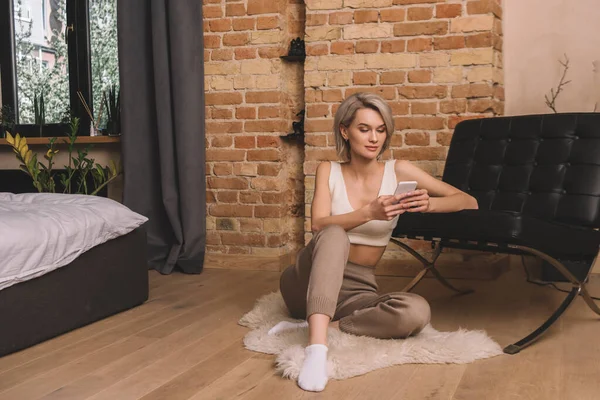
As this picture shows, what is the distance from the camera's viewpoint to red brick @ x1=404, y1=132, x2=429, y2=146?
3.27 metres

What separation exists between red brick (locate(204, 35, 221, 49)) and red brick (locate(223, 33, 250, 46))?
0.13ft

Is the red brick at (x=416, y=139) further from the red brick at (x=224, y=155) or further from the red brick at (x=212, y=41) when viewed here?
the red brick at (x=212, y=41)

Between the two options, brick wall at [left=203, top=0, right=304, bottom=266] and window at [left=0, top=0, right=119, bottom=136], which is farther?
window at [left=0, top=0, right=119, bottom=136]

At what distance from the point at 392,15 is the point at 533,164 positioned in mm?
1113

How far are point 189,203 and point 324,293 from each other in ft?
6.14

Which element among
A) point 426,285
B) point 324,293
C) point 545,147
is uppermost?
point 545,147

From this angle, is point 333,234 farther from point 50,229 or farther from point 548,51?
point 548,51

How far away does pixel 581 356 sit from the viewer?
2029 mm

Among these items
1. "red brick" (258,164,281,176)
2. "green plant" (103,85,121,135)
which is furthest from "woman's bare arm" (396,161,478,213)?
"green plant" (103,85,121,135)

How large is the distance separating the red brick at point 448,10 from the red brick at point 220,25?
3.77 ft

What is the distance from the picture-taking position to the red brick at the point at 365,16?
3.32 m

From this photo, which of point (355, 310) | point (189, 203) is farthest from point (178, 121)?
point (355, 310)

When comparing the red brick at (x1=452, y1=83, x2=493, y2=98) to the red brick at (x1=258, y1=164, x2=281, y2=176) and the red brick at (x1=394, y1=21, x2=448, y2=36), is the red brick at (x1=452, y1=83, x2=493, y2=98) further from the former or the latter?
the red brick at (x1=258, y1=164, x2=281, y2=176)

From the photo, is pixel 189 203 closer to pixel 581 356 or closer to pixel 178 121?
pixel 178 121
